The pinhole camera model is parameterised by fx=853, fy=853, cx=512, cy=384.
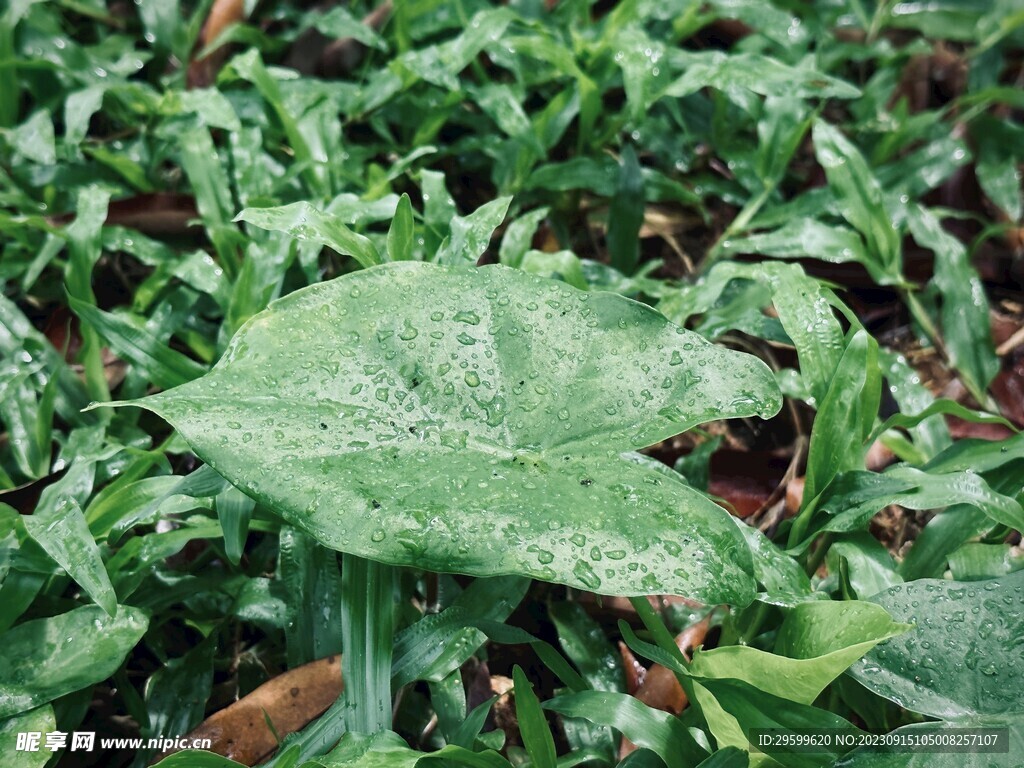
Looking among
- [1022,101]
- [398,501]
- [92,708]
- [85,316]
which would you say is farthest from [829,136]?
[92,708]

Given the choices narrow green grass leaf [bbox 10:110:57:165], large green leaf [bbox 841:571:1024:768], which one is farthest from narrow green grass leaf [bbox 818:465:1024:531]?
narrow green grass leaf [bbox 10:110:57:165]

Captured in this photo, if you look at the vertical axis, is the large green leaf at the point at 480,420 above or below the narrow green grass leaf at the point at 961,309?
above

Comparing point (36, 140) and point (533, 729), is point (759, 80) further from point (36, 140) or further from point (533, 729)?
point (36, 140)

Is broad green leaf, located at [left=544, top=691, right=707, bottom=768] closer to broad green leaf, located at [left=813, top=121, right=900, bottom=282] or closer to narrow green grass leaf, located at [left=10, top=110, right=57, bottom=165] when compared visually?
broad green leaf, located at [left=813, top=121, right=900, bottom=282]

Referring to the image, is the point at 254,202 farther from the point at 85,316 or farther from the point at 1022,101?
the point at 1022,101

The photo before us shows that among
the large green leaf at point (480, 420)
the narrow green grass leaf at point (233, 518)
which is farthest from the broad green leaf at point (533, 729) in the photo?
the narrow green grass leaf at point (233, 518)

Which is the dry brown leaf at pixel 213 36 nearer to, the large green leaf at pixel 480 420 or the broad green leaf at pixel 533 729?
the large green leaf at pixel 480 420

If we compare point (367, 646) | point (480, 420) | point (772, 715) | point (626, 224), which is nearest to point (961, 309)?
point (626, 224)
